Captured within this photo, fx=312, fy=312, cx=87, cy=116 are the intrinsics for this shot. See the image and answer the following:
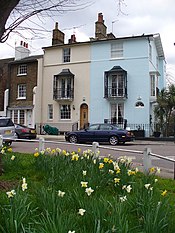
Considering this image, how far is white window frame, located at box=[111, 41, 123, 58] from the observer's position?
3095cm

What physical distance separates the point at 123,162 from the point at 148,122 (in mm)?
23233

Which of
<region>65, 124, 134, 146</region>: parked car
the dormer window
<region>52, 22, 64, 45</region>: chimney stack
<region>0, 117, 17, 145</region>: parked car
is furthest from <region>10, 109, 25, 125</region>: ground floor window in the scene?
<region>0, 117, 17, 145</region>: parked car

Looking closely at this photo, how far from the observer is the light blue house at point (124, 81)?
2950 cm

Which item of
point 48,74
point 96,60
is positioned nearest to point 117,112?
point 96,60

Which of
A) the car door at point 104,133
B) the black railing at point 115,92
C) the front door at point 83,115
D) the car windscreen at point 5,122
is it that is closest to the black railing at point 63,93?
the front door at point 83,115

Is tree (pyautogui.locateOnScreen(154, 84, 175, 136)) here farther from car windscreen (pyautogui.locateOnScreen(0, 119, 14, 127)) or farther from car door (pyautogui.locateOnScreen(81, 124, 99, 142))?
car windscreen (pyautogui.locateOnScreen(0, 119, 14, 127))

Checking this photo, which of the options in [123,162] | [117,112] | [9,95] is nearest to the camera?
[123,162]

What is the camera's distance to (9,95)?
117 feet

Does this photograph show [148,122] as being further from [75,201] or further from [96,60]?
[75,201]

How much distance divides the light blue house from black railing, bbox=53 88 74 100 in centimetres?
213

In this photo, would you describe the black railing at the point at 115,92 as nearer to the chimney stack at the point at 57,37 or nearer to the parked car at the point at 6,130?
the chimney stack at the point at 57,37

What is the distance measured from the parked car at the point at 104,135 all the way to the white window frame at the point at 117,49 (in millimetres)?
10864

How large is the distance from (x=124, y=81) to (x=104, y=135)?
30.6ft

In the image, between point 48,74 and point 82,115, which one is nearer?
point 82,115
